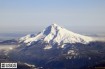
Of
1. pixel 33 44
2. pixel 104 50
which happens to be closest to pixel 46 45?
pixel 33 44

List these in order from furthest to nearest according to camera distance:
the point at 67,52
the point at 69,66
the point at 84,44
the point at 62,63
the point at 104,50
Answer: the point at 84,44
the point at 67,52
the point at 104,50
the point at 62,63
the point at 69,66

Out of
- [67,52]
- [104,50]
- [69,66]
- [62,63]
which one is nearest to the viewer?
[69,66]

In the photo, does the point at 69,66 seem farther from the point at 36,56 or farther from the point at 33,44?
the point at 33,44

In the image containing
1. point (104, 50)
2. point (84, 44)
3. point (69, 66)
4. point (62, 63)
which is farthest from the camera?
point (84, 44)

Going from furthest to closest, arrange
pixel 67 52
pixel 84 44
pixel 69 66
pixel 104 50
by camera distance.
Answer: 1. pixel 84 44
2. pixel 67 52
3. pixel 104 50
4. pixel 69 66

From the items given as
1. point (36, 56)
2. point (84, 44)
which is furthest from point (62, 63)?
point (84, 44)

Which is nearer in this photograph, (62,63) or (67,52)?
(62,63)

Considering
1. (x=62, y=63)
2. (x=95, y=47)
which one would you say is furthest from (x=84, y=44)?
(x=62, y=63)

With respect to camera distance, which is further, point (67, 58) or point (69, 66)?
point (67, 58)

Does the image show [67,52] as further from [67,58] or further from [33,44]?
[33,44]
